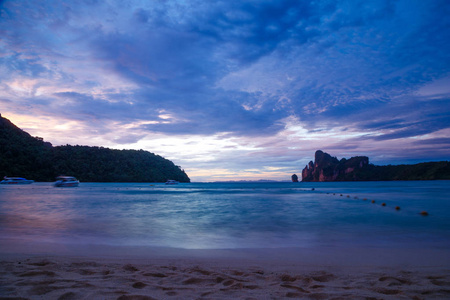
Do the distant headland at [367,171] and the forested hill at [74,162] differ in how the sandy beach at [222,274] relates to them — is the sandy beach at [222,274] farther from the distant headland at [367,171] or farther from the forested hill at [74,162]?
the distant headland at [367,171]

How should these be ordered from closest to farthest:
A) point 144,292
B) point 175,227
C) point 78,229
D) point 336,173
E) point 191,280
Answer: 1. point 144,292
2. point 191,280
3. point 78,229
4. point 175,227
5. point 336,173

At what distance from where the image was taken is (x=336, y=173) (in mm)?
160625

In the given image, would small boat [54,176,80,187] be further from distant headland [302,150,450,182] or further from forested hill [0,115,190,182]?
distant headland [302,150,450,182]

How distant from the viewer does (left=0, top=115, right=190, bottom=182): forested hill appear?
6868 centimetres

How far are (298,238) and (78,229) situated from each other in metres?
8.26

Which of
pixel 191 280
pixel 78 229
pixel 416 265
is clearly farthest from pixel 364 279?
pixel 78 229

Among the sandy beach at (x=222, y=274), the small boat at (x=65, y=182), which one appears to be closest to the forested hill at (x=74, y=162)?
the small boat at (x=65, y=182)

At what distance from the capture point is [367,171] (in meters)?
148

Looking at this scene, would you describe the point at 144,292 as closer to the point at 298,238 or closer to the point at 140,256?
the point at 140,256

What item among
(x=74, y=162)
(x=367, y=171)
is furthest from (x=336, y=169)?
(x=74, y=162)

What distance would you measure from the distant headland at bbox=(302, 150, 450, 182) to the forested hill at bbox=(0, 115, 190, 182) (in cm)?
10086

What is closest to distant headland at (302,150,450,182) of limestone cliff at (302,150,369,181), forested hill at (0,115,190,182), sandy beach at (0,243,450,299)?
limestone cliff at (302,150,369,181)

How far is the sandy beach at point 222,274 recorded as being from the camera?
3.34m

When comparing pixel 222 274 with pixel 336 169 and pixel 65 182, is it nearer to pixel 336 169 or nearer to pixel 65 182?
pixel 65 182
